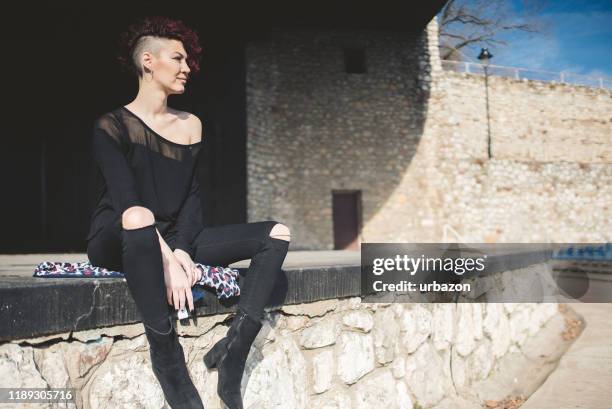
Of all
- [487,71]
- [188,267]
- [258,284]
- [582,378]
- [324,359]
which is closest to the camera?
[188,267]

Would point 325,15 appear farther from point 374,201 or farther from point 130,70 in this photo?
point 130,70

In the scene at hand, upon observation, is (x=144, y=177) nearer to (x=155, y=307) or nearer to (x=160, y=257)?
(x=160, y=257)

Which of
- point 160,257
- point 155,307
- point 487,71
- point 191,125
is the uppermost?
point 487,71

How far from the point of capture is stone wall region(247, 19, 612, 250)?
11.6m

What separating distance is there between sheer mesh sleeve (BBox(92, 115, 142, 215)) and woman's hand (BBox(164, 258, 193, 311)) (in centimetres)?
22

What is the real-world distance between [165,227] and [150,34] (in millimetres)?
719

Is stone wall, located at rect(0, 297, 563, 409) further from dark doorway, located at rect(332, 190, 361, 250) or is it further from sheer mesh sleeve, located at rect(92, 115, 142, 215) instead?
dark doorway, located at rect(332, 190, 361, 250)

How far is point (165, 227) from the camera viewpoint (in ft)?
5.53

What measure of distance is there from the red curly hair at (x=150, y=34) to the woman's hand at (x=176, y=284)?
790 mm

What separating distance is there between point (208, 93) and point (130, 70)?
8371mm

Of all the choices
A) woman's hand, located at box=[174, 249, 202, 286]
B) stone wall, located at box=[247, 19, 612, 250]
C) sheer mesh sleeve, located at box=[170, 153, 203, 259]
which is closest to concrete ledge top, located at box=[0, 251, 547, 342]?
woman's hand, located at box=[174, 249, 202, 286]

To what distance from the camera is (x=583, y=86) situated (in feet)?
54.5

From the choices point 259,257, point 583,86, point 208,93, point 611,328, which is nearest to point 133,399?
point 259,257

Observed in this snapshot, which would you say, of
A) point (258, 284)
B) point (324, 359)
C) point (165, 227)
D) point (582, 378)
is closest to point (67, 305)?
point (165, 227)
